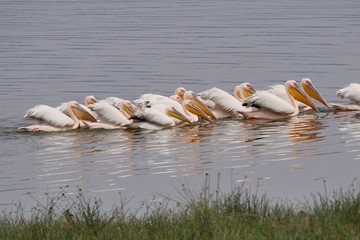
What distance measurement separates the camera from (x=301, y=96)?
17.5 metres

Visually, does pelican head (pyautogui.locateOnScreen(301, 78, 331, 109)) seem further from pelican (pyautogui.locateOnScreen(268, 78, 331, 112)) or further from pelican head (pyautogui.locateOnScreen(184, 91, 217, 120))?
pelican head (pyautogui.locateOnScreen(184, 91, 217, 120))

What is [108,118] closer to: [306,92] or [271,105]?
[271,105]

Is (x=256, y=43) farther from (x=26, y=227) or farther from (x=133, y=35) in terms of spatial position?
(x=26, y=227)

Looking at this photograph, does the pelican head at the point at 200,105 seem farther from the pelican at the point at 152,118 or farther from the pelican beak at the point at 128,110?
the pelican beak at the point at 128,110

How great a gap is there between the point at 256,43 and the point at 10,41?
23.1 feet

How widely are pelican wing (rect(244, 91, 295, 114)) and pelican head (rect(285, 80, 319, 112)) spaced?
472 millimetres

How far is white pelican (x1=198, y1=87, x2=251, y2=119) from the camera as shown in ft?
55.3

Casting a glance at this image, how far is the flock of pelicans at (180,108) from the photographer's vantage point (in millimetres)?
15773

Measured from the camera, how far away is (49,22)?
4241 centimetres

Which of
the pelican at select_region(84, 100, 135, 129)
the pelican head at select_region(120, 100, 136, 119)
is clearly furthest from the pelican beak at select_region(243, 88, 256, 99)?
the pelican at select_region(84, 100, 135, 129)

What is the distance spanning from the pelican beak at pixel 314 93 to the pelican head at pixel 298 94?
158 millimetres

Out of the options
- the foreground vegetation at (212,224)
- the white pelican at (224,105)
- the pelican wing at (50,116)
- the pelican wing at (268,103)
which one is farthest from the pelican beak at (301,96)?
the foreground vegetation at (212,224)

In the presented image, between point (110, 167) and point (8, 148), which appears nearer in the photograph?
point (110, 167)

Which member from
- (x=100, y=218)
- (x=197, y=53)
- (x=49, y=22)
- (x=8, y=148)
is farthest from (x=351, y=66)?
(x=49, y=22)
